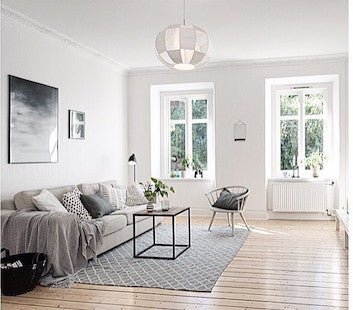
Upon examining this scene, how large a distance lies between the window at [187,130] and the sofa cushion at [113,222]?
3.33 meters

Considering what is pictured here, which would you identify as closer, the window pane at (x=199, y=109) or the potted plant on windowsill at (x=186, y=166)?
the potted plant on windowsill at (x=186, y=166)

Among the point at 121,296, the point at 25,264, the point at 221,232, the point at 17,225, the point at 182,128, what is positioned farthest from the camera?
the point at 182,128

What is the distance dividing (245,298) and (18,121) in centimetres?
337

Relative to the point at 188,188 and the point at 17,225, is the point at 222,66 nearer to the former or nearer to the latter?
the point at 188,188

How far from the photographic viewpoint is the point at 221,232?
265 inches

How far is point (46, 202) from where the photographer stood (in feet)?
15.9

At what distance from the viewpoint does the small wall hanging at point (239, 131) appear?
8.10m

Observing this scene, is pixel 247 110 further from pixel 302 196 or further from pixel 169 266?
pixel 169 266

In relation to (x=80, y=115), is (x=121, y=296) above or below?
below

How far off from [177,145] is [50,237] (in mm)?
5236

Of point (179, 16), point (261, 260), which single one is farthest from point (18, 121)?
point (261, 260)

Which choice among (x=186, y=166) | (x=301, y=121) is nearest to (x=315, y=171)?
(x=301, y=121)

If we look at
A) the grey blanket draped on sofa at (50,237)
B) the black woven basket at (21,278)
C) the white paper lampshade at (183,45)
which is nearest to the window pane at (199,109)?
the white paper lampshade at (183,45)

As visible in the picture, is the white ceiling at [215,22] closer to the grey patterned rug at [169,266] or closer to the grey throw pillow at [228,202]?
the grey throw pillow at [228,202]
